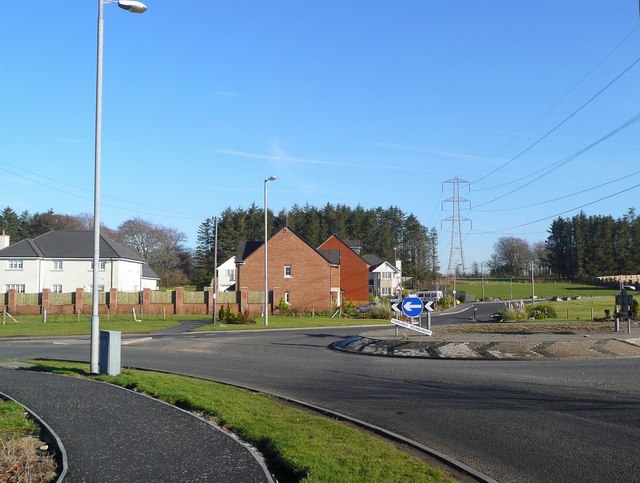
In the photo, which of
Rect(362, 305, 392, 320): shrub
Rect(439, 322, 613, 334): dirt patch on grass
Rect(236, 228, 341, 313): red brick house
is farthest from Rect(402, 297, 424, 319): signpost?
Rect(236, 228, 341, 313): red brick house

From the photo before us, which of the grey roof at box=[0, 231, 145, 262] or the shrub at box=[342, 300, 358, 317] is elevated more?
the grey roof at box=[0, 231, 145, 262]

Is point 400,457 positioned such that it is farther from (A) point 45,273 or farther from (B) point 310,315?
(A) point 45,273

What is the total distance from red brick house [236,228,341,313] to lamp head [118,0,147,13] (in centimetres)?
4906

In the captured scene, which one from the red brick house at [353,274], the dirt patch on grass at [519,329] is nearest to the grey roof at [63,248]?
the red brick house at [353,274]

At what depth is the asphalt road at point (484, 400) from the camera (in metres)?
7.86

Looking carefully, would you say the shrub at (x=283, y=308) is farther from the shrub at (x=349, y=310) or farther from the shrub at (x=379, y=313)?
the shrub at (x=379, y=313)

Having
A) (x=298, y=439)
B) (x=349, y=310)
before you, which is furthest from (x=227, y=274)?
(x=298, y=439)

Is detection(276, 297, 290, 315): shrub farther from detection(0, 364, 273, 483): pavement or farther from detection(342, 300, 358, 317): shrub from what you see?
detection(0, 364, 273, 483): pavement

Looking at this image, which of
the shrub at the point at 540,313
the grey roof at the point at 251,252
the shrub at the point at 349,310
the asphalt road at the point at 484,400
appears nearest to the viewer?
the asphalt road at the point at 484,400

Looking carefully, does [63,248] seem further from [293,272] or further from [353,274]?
[353,274]

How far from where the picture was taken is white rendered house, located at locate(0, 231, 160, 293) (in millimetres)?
65125

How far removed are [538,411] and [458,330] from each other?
1776cm

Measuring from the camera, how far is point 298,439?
836 cm

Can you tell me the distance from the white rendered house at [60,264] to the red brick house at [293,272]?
14.0 meters
